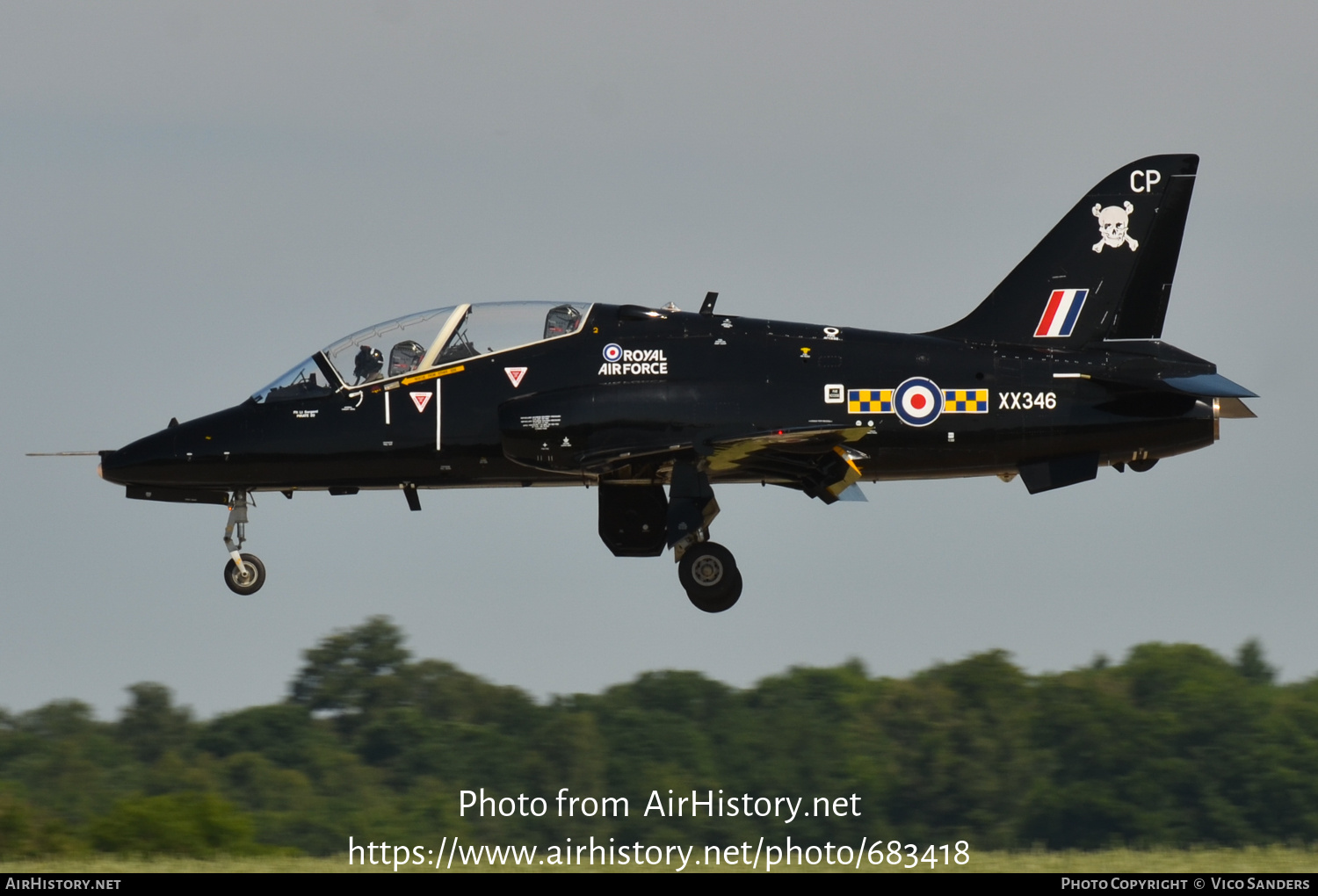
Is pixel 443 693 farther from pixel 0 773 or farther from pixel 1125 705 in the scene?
pixel 1125 705

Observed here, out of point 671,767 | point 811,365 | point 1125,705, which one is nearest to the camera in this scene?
point 811,365

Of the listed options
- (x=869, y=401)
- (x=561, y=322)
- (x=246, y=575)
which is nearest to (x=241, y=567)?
(x=246, y=575)

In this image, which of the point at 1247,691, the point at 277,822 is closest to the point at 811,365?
the point at 277,822

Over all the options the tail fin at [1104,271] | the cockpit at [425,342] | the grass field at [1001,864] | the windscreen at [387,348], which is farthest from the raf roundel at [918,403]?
the windscreen at [387,348]

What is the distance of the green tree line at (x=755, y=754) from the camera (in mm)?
41625

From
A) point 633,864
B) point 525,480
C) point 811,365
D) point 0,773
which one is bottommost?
point 0,773

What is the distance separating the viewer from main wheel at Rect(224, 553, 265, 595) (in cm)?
2327

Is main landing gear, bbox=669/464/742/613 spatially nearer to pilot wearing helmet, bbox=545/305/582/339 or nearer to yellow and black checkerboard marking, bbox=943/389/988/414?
pilot wearing helmet, bbox=545/305/582/339

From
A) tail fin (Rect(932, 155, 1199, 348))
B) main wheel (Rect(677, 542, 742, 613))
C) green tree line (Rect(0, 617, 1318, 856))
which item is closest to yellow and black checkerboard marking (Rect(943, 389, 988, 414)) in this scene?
tail fin (Rect(932, 155, 1199, 348))

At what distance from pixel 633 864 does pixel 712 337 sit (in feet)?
23.6

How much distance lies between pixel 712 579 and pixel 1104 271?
6695 mm

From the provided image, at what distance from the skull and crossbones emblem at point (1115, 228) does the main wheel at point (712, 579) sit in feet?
21.7

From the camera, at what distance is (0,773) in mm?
50000

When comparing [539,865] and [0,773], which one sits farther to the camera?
[0,773]
